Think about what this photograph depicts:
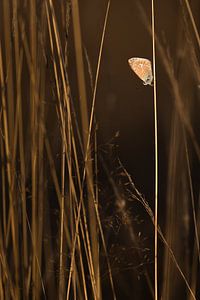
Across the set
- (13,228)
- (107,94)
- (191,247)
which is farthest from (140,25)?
(13,228)

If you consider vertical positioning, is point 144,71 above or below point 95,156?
above

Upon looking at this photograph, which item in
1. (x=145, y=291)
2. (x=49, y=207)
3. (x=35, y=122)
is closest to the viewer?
(x=35, y=122)

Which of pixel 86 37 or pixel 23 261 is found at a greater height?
pixel 86 37

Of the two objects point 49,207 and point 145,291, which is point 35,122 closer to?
point 49,207

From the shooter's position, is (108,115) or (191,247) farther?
(108,115)

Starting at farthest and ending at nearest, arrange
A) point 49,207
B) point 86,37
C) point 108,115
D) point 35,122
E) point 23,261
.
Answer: point 86,37 < point 108,115 < point 49,207 < point 23,261 < point 35,122

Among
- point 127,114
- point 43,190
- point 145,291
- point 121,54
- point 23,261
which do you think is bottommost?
point 145,291
